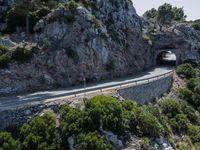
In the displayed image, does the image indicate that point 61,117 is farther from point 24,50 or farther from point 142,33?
point 142,33

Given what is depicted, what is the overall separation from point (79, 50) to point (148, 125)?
713 inches

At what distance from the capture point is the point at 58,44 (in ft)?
201

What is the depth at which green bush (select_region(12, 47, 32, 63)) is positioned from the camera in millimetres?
56406

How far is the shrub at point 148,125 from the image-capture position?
49.9 metres

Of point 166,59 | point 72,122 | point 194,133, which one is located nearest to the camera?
point 72,122

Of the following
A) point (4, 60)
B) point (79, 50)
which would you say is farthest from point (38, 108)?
point (79, 50)

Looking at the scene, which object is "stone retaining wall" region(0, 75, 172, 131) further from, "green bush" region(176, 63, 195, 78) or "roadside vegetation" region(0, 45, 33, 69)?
"green bush" region(176, 63, 195, 78)

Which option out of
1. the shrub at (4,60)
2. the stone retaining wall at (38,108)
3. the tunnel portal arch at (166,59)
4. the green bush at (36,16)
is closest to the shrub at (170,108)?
the stone retaining wall at (38,108)

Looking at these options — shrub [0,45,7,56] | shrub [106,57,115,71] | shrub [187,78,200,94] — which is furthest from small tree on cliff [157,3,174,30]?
shrub [0,45,7,56]

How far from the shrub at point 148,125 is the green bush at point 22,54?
17.6 m

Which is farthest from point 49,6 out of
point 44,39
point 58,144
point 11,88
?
point 58,144

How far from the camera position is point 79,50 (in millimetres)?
62375

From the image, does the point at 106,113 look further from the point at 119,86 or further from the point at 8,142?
the point at 119,86

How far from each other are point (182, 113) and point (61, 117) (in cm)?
2316
